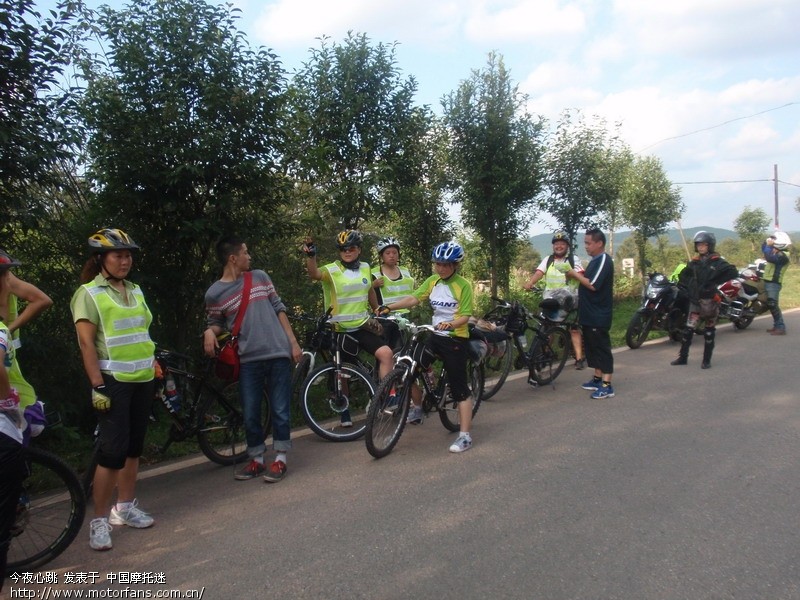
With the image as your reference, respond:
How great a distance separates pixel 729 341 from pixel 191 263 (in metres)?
9.11

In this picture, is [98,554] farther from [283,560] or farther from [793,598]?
[793,598]

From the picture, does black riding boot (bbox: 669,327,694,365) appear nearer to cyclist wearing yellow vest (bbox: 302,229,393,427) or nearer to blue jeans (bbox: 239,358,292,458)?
cyclist wearing yellow vest (bbox: 302,229,393,427)

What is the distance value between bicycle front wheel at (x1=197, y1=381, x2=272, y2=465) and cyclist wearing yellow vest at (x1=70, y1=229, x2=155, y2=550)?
1042 millimetres

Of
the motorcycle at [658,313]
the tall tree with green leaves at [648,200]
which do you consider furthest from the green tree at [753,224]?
the motorcycle at [658,313]

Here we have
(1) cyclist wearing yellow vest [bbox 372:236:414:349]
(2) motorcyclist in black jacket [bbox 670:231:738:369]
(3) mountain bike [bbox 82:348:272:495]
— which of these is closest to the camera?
(3) mountain bike [bbox 82:348:272:495]

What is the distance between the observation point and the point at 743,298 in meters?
12.7

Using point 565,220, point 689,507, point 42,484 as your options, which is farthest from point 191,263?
point 565,220

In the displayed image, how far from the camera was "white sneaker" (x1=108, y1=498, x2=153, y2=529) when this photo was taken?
163 inches

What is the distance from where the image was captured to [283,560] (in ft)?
11.9

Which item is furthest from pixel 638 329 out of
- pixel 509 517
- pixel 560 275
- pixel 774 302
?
pixel 509 517

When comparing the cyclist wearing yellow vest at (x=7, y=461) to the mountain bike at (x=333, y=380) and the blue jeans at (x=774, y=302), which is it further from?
the blue jeans at (x=774, y=302)

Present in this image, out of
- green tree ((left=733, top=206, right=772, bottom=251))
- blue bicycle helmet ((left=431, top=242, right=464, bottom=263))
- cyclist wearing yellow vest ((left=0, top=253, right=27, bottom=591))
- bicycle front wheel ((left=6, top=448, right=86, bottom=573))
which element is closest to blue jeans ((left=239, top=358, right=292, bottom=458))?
bicycle front wheel ((left=6, top=448, right=86, bottom=573))

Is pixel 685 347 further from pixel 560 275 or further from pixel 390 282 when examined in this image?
pixel 390 282

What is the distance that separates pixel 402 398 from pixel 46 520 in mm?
2753
